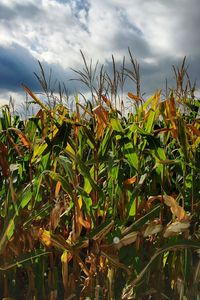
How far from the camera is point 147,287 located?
8.14 ft

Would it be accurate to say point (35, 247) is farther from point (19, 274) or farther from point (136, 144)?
point (136, 144)

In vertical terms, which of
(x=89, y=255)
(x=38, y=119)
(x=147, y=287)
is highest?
(x=38, y=119)

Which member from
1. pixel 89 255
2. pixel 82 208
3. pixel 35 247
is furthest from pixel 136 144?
pixel 35 247

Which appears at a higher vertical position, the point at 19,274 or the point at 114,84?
the point at 114,84

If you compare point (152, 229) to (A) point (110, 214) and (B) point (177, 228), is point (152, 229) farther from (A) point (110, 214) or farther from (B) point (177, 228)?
(A) point (110, 214)

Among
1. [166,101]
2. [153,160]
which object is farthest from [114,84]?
[153,160]

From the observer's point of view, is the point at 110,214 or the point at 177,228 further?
the point at 110,214

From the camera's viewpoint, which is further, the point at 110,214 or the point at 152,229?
the point at 110,214

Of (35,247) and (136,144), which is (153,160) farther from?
(35,247)

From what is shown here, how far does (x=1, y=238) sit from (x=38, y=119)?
79 centimetres

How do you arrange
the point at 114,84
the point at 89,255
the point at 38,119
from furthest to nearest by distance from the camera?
the point at 38,119 < the point at 114,84 < the point at 89,255

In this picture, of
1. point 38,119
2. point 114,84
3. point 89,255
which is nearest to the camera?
point 89,255

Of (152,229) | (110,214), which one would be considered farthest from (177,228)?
(110,214)

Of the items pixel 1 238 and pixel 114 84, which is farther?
pixel 114 84
